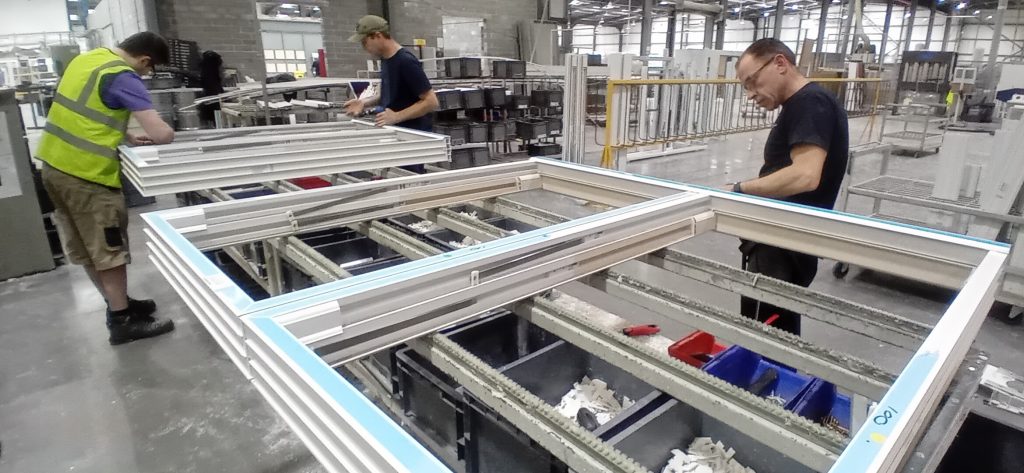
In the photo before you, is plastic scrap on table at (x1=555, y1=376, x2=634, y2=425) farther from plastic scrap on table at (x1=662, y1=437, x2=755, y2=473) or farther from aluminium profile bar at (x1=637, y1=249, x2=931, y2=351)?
aluminium profile bar at (x1=637, y1=249, x2=931, y2=351)

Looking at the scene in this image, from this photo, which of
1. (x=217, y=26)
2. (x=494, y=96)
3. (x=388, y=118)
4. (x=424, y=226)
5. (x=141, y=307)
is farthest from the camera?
(x=217, y=26)

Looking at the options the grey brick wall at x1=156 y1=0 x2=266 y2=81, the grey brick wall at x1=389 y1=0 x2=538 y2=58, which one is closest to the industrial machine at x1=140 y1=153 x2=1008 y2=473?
the grey brick wall at x1=156 y1=0 x2=266 y2=81

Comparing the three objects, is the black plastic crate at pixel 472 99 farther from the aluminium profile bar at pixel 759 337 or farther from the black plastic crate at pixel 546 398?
the aluminium profile bar at pixel 759 337

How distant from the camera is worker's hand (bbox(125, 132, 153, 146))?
2484 mm

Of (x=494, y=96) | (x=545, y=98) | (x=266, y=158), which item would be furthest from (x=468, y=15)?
(x=266, y=158)

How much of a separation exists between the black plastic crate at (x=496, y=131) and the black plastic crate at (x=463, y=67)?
2.24ft

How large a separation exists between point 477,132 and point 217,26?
476 centimetres

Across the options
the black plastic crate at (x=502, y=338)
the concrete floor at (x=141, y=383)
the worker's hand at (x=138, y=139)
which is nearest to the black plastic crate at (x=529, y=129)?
the concrete floor at (x=141, y=383)

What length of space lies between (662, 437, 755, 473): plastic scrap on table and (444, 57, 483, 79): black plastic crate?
6.20 metres

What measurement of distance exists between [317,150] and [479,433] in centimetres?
130

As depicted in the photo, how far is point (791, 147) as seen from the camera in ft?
6.11

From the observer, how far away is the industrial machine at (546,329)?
73cm

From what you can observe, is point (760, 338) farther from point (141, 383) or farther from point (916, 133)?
point (916, 133)

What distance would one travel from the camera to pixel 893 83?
13633 millimetres
